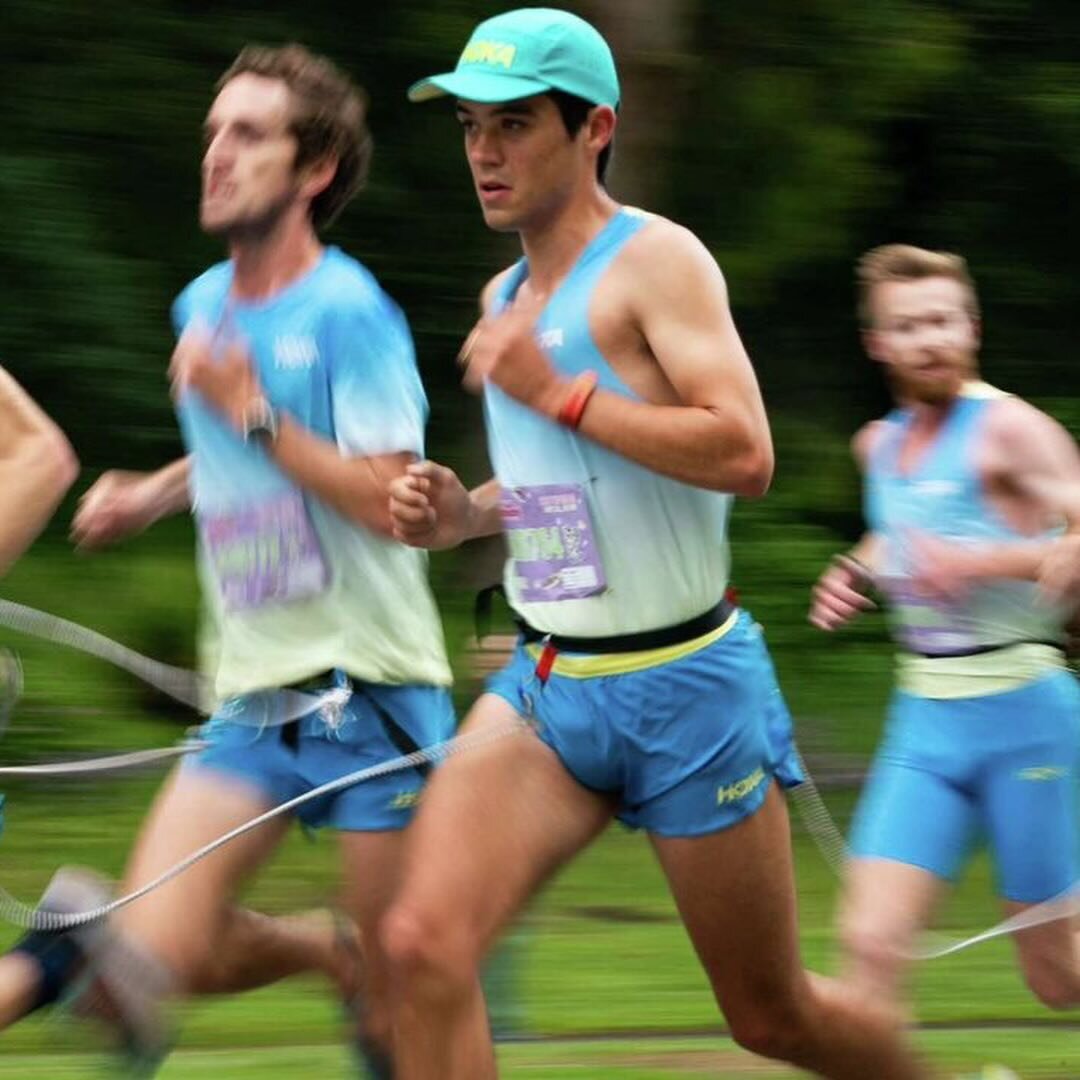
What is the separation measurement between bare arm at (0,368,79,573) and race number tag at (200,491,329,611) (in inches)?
24.3

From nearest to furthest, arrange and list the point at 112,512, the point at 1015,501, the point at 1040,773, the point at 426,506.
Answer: the point at 426,506 < the point at 112,512 < the point at 1040,773 < the point at 1015,501

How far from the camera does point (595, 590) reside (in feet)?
13.3

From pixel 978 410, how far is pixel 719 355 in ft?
4.52

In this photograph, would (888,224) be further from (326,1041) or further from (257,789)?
(257,789)

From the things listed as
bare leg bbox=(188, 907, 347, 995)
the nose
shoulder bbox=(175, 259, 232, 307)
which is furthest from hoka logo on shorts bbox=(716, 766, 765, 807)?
the nose

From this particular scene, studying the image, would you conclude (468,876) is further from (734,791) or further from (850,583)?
(850,583)

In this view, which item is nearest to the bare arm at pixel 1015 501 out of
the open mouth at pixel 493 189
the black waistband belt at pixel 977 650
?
the black waistband belt at pixel 977 650

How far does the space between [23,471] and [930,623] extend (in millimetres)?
2056

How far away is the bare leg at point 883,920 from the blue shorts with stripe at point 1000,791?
0.03m

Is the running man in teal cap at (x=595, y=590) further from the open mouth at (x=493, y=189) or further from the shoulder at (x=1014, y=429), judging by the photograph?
the shoulder at (x=1014, y=429)

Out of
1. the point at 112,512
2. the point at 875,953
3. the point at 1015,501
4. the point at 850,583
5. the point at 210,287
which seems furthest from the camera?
the point at 850,583

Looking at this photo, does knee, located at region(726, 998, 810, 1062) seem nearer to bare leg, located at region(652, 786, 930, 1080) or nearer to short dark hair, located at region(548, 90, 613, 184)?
bare leg, located at region(652, 786, 930, 1080)

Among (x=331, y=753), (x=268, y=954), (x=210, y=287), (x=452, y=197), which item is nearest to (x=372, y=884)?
(x=331, y=753)

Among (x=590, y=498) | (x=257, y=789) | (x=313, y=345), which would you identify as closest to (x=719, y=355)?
(x=590, y=498)
